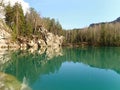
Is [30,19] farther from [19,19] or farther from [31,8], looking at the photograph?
[19,19]

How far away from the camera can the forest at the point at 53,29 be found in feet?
294

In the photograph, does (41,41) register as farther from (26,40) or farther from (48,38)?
(26,40)

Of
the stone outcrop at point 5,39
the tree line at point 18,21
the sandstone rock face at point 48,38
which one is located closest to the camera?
the stone outcrop at point 5,39

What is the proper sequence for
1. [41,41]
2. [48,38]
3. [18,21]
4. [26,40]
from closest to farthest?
[26,40]
[18,21]
[41,41]
[48,38]

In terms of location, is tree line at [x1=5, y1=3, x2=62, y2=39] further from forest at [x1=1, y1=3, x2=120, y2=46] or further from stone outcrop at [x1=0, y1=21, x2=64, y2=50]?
stone outcrop at [x1=0, y1=21, x2=64, y2=50]

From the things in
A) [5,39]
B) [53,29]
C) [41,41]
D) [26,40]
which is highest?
[53,29]

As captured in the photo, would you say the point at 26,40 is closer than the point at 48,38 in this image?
Yes

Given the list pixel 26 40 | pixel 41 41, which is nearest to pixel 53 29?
pixel 41 41

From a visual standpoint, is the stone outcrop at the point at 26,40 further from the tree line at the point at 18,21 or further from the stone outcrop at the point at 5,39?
the tree line at the point at 18,21

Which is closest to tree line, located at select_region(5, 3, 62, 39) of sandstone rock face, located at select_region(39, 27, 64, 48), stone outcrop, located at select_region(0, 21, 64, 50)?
stone outcrop, located at select_region(0, 21, 64, 50)

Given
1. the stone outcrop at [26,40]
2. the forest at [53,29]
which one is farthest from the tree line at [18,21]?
the stone outcrop at [26,40]

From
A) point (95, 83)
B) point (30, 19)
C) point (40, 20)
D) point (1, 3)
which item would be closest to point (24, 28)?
point (30, 19)

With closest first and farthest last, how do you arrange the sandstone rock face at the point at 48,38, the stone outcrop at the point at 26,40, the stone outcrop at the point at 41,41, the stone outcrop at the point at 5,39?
the stone outcrop at the point at 5,39 < the stone outcrop at the point at 26,40 < the stone outcrop at the point at 41,41 < the sandstone rock face at the point at 48,38

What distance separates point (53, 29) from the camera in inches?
5310
